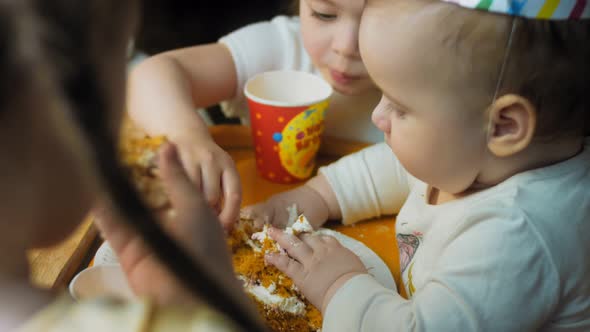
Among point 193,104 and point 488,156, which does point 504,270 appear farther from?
point 193,104

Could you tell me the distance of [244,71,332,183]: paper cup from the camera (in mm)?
736

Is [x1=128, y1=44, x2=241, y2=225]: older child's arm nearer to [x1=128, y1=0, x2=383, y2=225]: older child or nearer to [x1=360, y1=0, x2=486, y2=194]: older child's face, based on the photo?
[x1=128, y1=0, x2=383, y2=225]: older child

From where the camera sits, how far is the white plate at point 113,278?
355mm

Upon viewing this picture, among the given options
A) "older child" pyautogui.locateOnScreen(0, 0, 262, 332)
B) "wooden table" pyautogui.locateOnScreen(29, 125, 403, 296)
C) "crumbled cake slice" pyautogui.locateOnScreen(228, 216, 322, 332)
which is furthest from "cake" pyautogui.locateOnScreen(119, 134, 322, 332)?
"older child" pyautogui.locateOnScreen(0, 0, 262, 332)

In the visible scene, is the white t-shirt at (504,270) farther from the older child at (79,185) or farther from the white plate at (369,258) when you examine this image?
the older child at (79,185)

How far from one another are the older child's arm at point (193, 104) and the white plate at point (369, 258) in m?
0.15

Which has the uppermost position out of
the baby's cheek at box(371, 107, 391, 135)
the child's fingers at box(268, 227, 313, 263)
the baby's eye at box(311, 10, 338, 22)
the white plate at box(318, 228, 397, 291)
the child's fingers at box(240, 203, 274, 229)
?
the baby's eye at box(311, 10, 338, 22)

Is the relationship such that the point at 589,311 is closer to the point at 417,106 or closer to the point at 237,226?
the point at 417,106

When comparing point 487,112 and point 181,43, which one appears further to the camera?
point 181,43

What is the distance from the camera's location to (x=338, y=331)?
1.76ft

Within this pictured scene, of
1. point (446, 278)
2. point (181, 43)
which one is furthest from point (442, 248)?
point (181, 43)

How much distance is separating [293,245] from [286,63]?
0.39 meters

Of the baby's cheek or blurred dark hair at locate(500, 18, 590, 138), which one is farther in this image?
the baby's cheek

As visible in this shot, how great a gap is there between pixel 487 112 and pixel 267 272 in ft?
0.89
